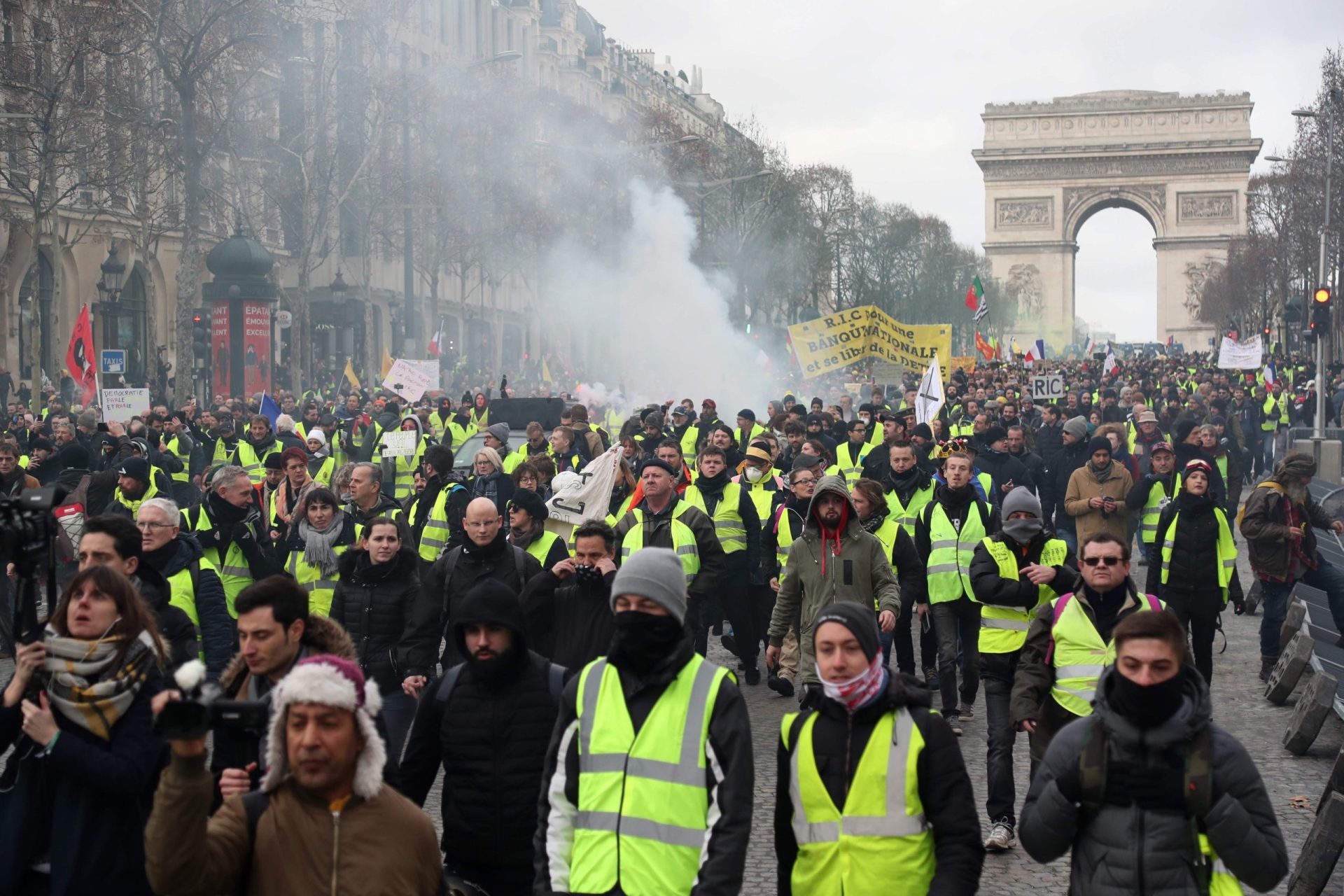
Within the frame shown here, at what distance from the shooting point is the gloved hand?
12.3ft

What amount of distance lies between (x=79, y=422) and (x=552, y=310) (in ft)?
143

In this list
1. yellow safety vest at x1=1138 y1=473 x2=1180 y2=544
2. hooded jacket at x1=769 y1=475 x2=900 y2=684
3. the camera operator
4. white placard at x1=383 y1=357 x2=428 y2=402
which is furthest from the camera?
white placard at x1=383 y1=357 x2=428 y2=402

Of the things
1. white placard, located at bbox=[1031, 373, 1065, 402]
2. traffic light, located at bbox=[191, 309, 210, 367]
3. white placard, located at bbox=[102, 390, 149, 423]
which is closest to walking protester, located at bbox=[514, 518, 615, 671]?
white placard, located at bbox=[102, 390, 149, 423]

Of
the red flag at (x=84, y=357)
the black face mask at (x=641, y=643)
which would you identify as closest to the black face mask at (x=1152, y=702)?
the black face mask at (x=641, y=643)

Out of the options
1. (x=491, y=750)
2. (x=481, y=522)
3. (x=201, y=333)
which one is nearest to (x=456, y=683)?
(x=491, y=750)

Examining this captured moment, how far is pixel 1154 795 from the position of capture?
3764 mm

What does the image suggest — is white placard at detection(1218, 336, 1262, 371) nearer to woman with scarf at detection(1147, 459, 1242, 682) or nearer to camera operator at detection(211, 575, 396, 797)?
woman with scarf at detection(1147, 459, 1242, 682)

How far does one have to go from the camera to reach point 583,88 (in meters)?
83.1

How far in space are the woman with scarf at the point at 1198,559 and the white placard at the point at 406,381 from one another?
14.1 meters

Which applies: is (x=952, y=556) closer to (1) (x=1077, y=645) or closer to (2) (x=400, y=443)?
(1) (x=1077, y=645)

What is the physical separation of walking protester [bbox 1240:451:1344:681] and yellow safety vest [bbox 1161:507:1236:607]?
112 cm

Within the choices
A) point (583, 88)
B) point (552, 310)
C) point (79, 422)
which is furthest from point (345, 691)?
point (583, 88)

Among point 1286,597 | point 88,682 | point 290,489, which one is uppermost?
point 290,489

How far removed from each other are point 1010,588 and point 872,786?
328 cm
